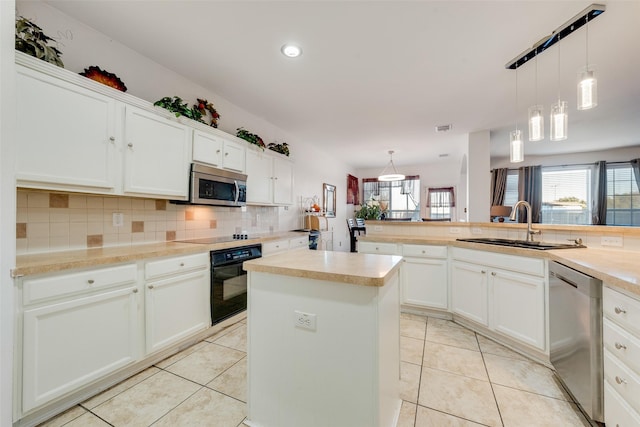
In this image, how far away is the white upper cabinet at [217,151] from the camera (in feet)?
8.38

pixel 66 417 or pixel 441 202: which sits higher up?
pixel 441 202

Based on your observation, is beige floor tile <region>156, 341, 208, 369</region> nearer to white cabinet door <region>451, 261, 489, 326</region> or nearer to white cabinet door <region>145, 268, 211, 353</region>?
white cabinet door <region>145, 268, 211, 353</region>

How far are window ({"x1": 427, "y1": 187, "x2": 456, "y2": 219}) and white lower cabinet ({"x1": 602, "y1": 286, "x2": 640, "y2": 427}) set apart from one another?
21.7 ft

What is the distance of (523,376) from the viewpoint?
74.6 inches

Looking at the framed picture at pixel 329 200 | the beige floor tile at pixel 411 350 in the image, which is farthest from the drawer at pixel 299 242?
the framed picture at pixel 329 200

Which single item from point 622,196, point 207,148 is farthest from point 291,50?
point 622,196

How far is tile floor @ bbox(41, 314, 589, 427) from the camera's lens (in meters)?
1.48

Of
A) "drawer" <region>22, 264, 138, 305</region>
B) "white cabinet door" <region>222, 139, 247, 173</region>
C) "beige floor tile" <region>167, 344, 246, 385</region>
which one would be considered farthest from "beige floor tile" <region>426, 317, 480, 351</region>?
"white cabinet door" <region>222, 139, 247, 173</region>

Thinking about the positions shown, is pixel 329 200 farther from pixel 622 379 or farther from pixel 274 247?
pixel 622 379

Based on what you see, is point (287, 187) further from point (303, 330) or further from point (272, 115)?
point (303, 330)

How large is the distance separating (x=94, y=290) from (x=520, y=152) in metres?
3.51

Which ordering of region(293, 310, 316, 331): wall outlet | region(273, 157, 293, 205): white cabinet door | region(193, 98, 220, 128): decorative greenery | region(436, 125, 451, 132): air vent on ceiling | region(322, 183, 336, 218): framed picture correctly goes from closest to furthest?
region(293, 310, 316, 331): wall outlet
region(193, 98, 220, 128): decorative greenery
region(273, 157, 293, 205): white cabinet door
region(436, 125, 451, 132): air vent on ceiling
region(322, 183, 336, 218): framed picture

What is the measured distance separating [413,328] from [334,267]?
1.94m

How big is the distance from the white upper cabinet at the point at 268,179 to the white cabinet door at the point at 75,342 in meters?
1.84
